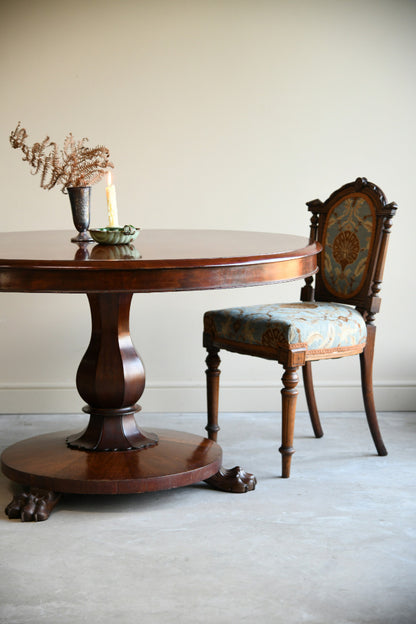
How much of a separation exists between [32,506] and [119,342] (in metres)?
0.59

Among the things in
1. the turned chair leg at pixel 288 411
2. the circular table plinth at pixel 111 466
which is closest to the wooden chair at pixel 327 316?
the turned chair leg at pixel 288 411

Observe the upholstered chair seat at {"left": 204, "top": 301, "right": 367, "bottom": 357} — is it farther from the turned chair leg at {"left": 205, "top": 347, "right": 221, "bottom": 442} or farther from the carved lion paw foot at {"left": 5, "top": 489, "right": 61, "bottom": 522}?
the carved lion paw foot at {"left": 5, "top": 489, "right": 61, "bottom": 522}

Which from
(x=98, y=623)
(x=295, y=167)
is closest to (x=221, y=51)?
(x=295, y=167)

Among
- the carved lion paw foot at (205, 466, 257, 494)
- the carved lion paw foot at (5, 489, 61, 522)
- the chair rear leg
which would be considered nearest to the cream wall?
the chair rear leg

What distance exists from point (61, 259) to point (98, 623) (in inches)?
36.2

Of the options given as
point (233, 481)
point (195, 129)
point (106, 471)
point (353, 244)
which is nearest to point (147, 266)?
point (106, 471)

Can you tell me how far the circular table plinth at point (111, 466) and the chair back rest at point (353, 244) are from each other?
816 mm

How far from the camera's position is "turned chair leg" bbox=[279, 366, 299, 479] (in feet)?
8.98

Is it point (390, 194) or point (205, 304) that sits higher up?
point (390, 194)

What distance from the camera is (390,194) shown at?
12.4 ft

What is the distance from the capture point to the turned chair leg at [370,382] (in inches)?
120

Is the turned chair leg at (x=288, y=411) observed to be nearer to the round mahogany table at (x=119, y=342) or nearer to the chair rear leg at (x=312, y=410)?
the round mahogany table at (x=119, y=342)

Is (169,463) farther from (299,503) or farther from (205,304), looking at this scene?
(205,304)

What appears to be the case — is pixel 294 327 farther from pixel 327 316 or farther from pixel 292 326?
pixel 327 316
